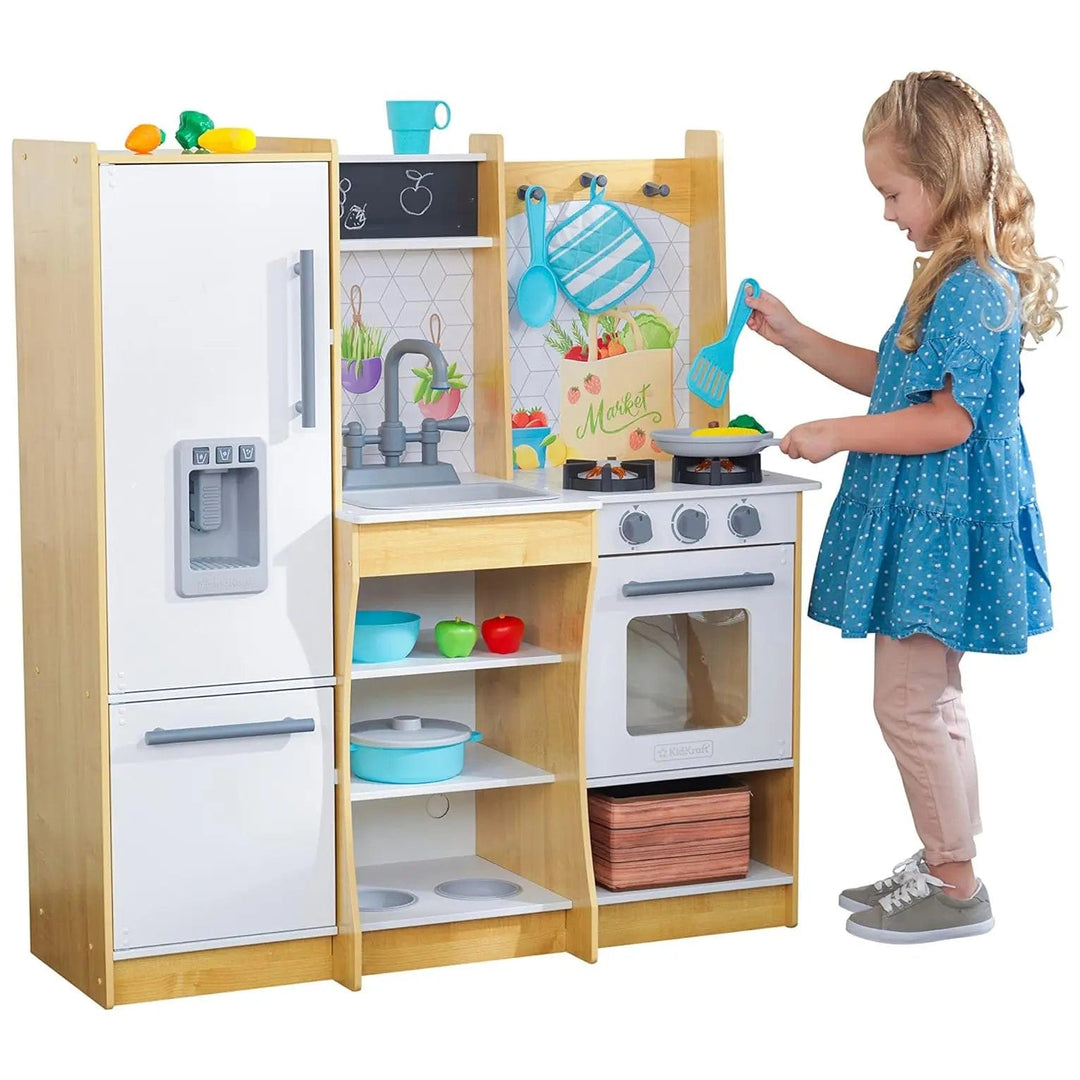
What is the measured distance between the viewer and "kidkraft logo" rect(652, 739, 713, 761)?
4.93 meters

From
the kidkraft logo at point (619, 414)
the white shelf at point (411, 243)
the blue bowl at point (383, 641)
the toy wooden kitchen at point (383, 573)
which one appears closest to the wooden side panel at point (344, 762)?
the toy wooden kitchen at point (383, 573)

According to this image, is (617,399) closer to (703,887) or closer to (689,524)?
(689,524)

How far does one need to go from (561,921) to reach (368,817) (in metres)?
0.52

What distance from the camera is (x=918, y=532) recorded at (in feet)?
15.6

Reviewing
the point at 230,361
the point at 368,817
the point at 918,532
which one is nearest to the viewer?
the point at 230,361

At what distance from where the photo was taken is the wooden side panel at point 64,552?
4.38 m

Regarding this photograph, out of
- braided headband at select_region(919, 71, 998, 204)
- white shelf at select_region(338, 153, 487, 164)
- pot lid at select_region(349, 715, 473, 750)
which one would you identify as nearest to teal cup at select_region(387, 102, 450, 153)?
white shelf at select_region(338, 153, 487, 164)

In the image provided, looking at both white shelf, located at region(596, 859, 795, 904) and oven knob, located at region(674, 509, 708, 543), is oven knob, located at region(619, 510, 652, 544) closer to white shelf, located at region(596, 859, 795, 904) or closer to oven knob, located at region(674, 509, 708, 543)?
oven knob, located at region(674, 509, 708, 543)

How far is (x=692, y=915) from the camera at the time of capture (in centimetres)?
502

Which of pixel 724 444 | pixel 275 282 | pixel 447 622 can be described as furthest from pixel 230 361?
pixel 724 444

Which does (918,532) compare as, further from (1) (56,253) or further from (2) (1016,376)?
(1) (56,253)

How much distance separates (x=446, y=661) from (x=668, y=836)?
0.63m

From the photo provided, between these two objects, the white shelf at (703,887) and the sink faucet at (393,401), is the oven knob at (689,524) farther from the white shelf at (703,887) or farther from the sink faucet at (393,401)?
the white shelf at (703,887)

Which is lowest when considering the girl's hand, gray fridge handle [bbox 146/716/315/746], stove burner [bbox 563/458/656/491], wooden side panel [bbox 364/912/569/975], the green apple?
wooden side panel [bbox 364/912/569/975]
